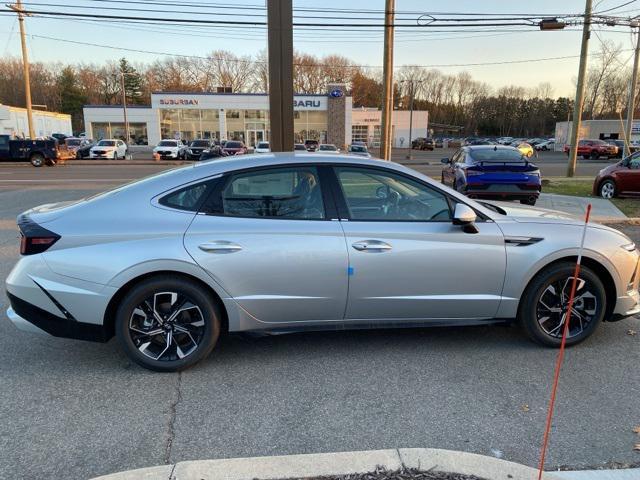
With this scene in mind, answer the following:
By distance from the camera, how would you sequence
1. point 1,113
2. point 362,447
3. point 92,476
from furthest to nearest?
point 1,113, point 362,447, point 92,476

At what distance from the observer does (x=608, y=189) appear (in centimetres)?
1385

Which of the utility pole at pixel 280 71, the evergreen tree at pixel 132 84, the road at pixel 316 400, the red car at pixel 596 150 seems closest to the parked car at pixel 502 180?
the utility pole at pixel 280 71

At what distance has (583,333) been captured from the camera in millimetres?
4082

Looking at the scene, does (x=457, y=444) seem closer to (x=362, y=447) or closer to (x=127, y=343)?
(x=362, y=447)

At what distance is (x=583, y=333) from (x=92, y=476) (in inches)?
150

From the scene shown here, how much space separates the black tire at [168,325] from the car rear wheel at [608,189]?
13779 millimetres

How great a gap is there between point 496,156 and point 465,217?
31.0 feet

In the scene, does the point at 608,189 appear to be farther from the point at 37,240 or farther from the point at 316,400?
Answer: the point at 37,240

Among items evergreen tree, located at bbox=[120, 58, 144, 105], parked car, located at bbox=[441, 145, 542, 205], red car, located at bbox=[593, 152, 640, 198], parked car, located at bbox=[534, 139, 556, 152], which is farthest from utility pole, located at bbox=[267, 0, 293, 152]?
evergreen tree, located at bbox=[120, 58, 144, 105]

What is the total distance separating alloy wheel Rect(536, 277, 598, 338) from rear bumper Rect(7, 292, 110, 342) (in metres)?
3.49

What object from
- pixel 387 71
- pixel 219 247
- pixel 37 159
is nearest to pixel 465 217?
pixel 219 247

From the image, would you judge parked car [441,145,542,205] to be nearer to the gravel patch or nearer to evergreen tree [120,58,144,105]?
the gravel patch

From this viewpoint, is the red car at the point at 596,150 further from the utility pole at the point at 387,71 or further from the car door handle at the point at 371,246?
the car door handle at the point at 371,246

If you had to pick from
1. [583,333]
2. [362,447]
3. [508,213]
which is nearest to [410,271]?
[508,213]
